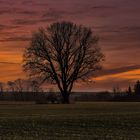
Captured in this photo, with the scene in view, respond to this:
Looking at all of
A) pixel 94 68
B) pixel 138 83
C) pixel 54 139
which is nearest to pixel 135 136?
pixel 54 139

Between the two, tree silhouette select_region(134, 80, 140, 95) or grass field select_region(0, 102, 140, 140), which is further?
tree silhouette select_region(134, 80, 140, 95)

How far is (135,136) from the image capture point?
67.3ft

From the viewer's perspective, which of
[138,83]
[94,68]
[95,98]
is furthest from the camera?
[138,83]

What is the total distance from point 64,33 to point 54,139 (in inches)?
3007

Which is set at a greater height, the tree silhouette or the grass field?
the tree silhouette

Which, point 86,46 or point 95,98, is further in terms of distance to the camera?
point 95,98

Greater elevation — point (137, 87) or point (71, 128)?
point (137, 87)

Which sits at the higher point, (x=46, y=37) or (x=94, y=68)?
(x=46, y=37)

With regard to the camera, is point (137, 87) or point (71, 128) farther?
point (137, 87)

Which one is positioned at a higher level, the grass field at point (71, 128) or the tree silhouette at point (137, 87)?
the tree silhouette at point (137, 87)

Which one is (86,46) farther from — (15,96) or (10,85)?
(10,85)

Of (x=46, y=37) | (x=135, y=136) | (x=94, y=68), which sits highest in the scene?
(x=46, y=37)

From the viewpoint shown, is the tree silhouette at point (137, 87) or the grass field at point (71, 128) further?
the tree silhouette at point (137, 87)

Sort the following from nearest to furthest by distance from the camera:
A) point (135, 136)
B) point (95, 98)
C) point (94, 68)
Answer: point (135, 136), point (94, 68), point (95, 98)
